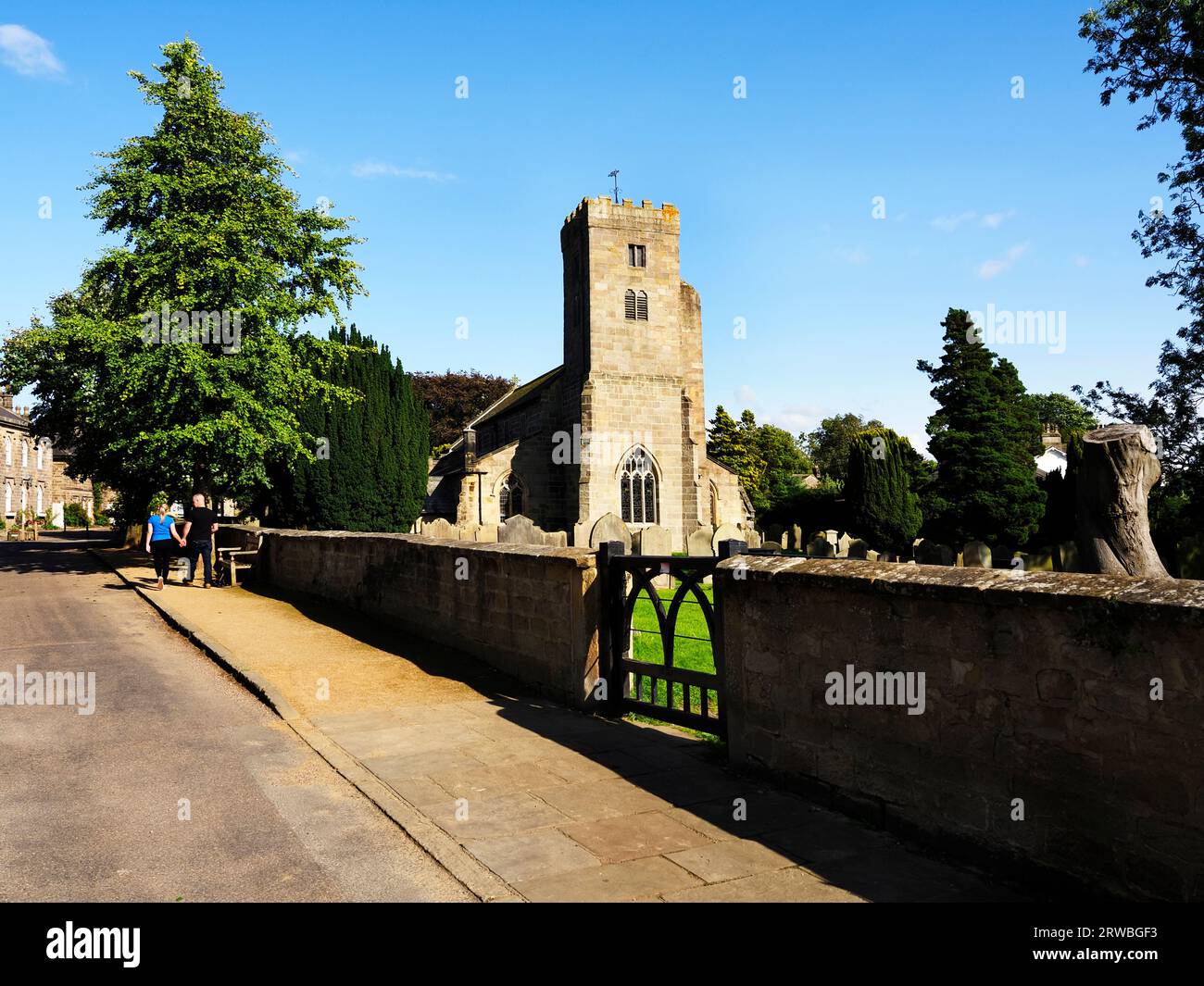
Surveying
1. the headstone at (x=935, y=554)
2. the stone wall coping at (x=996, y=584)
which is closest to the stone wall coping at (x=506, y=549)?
the stone wall coping at (x=996, y=584)

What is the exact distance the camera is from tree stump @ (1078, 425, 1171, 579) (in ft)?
17.3

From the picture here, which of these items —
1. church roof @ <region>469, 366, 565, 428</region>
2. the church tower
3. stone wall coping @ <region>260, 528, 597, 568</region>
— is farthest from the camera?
church roof @ <region>469, 366, 565, 428</region>

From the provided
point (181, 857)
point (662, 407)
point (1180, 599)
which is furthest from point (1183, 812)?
point (662, 407)

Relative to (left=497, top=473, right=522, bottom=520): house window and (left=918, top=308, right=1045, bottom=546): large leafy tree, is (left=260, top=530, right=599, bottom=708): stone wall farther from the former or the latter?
(left=918, top=308, right=1045, bottom=546): large leafy tree

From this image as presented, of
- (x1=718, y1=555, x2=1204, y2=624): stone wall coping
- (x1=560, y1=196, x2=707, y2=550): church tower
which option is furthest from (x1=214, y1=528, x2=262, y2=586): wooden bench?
(x1=560, y1=196, x2=707, y2=550): church tower

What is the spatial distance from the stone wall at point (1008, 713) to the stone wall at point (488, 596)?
2.42 meters

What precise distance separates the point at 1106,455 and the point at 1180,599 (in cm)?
249

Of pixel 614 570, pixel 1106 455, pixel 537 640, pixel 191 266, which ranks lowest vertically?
pixel 537 640

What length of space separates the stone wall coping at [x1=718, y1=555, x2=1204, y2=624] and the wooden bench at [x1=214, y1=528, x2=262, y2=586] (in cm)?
1492

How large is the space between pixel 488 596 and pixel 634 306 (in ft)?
90.8

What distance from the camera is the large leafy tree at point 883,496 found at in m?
35.8

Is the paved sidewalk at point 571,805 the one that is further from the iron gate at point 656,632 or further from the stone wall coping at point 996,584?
the stone wall coping at point 996,584

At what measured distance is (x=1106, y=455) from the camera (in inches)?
211
